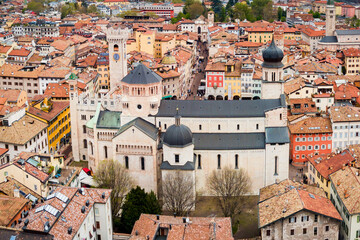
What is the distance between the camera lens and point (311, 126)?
98.6 metres

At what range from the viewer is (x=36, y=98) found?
114 m

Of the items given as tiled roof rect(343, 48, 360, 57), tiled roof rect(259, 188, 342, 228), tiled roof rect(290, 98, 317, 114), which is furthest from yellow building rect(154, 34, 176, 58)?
tiled roof rect(259, 188, 342, 228)

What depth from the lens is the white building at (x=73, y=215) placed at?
58312 mm

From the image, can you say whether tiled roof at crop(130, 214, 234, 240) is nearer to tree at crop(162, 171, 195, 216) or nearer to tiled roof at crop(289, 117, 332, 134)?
tree at crop(162, 171, 195, 216)

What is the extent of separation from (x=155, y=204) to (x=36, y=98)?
50468 millimetres

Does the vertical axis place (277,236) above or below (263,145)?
below

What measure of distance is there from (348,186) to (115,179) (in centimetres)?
3299

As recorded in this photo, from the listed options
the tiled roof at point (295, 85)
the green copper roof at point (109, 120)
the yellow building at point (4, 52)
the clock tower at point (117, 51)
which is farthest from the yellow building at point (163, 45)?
the green copper roof at point (109, 120)

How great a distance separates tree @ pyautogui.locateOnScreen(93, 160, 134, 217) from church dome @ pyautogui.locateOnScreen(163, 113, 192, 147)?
8886 mm

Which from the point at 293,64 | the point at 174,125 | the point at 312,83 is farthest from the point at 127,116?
the point at 293,64

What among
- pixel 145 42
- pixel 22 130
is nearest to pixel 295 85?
pixel 22 130

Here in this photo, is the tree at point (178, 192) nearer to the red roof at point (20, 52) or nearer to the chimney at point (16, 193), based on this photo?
the chimney at point (16, 193)

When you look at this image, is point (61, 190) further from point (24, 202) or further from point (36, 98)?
point (36, 98)

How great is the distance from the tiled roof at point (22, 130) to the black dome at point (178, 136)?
86.3 feet
